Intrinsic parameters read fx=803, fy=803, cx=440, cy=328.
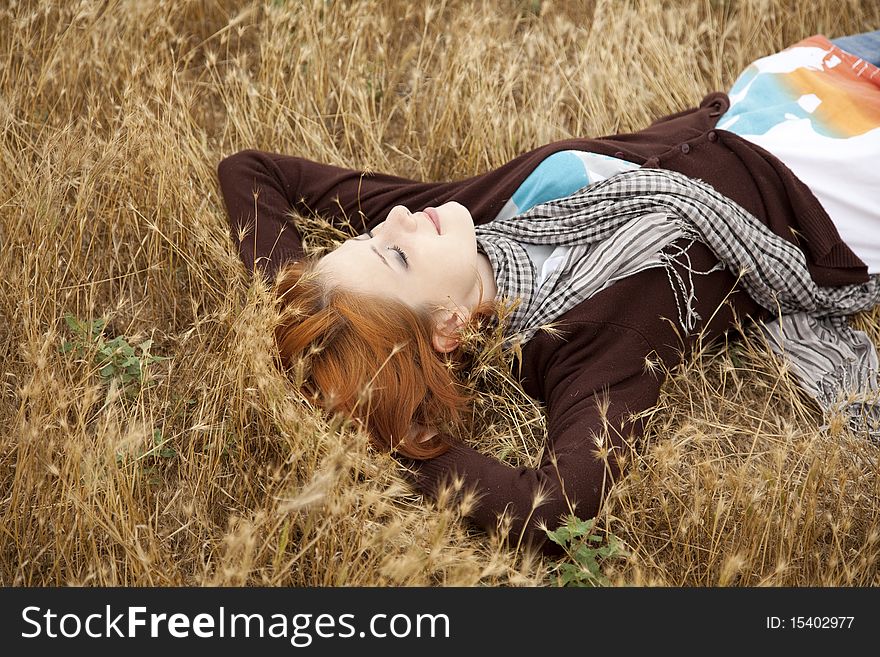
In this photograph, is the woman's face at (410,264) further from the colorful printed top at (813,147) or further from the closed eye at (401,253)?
the colorful printed top at (813,147)

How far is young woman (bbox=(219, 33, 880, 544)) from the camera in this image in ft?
7.79

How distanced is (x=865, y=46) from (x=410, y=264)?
223 centimetres

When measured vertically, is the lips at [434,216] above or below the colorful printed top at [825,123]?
below

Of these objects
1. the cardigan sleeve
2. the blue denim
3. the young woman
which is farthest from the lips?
the blue denim

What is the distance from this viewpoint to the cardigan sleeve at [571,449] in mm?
2238

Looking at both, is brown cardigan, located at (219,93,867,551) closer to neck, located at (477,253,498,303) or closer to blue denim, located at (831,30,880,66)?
neck, located at (477,253,498,303)

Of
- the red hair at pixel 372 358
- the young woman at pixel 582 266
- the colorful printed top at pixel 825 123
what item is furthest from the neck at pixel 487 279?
the colorful printed top at pixel 825 123

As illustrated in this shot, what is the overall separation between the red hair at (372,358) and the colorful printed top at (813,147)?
541 mm

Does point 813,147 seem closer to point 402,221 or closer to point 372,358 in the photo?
point 402,221

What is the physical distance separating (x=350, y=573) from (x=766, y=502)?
108 cm

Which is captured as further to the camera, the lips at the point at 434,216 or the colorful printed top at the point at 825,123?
the colorful printed top at the point at 825,123

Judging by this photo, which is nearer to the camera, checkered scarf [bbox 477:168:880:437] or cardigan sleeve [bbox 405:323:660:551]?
cardigan sleeve [bbox 405:323:660:551]
